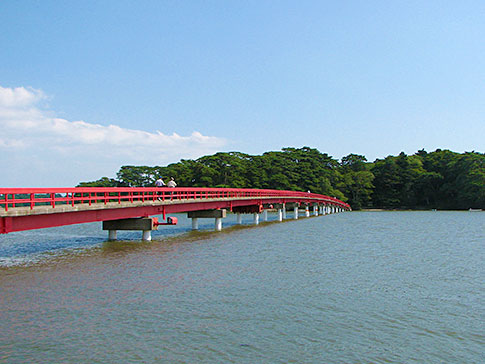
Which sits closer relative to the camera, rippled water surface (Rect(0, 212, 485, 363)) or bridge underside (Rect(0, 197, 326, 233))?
rippled water surface (Rect(0, 212, 485, 363))

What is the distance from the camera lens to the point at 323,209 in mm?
95312

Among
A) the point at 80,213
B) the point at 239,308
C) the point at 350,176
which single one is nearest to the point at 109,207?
the point at 80,213

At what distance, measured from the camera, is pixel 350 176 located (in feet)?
407

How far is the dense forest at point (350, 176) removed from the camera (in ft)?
360

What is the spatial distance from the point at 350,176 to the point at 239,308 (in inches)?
4546

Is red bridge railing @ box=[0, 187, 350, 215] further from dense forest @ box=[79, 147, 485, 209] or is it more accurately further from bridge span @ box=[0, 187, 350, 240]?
dense forest @ box=[79, 147, 485, 209]

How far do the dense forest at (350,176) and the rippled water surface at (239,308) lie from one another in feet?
278

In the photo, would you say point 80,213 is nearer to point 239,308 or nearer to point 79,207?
point 79,207

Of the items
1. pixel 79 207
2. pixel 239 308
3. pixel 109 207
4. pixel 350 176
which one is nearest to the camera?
pixel 239 308

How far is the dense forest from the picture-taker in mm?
109812

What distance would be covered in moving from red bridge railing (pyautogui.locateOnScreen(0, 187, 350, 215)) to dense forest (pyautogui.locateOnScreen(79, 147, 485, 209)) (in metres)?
15.5

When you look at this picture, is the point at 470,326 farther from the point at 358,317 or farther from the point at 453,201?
the point at 453,201

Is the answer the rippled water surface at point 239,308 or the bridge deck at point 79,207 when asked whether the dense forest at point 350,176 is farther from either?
the rippled water surface at point 239,308

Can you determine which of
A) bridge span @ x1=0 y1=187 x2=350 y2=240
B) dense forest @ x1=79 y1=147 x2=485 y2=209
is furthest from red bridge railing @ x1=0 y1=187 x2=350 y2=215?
dense forest @ x1=79 y1=147 x2=485 y2=209
